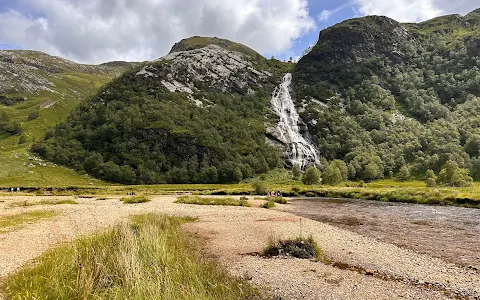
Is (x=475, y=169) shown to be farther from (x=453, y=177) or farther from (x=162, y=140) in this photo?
(x=162, y=140)

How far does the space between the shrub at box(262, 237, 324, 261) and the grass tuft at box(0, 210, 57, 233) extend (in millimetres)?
20587

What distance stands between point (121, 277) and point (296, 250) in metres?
12.4

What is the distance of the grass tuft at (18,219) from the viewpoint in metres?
27.8

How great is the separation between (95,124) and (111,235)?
17660 centimetres

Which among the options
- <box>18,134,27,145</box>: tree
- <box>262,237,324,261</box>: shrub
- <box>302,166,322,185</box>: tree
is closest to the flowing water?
<box>262,237,324,261</box>: shrub

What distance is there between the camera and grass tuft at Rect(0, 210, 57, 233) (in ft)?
91.3

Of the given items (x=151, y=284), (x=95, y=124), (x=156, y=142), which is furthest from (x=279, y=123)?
(x=151, y=284)

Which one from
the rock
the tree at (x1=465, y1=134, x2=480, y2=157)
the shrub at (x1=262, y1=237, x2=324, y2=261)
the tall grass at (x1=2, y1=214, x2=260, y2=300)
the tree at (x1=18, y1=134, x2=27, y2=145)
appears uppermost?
the tree at (x1=18, y1=134, x2=27, y2=145)

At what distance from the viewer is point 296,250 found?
21.5m

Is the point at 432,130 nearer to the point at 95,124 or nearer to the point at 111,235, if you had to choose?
the point at 95,124

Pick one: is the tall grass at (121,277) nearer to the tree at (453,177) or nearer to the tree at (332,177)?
the tree at (453,177)

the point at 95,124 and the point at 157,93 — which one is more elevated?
the point at 157,93

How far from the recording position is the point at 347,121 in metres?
186

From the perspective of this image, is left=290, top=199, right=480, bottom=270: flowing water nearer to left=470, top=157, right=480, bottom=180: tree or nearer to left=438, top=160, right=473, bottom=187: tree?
left=438, top=160, right=473, bottom=187: tree
